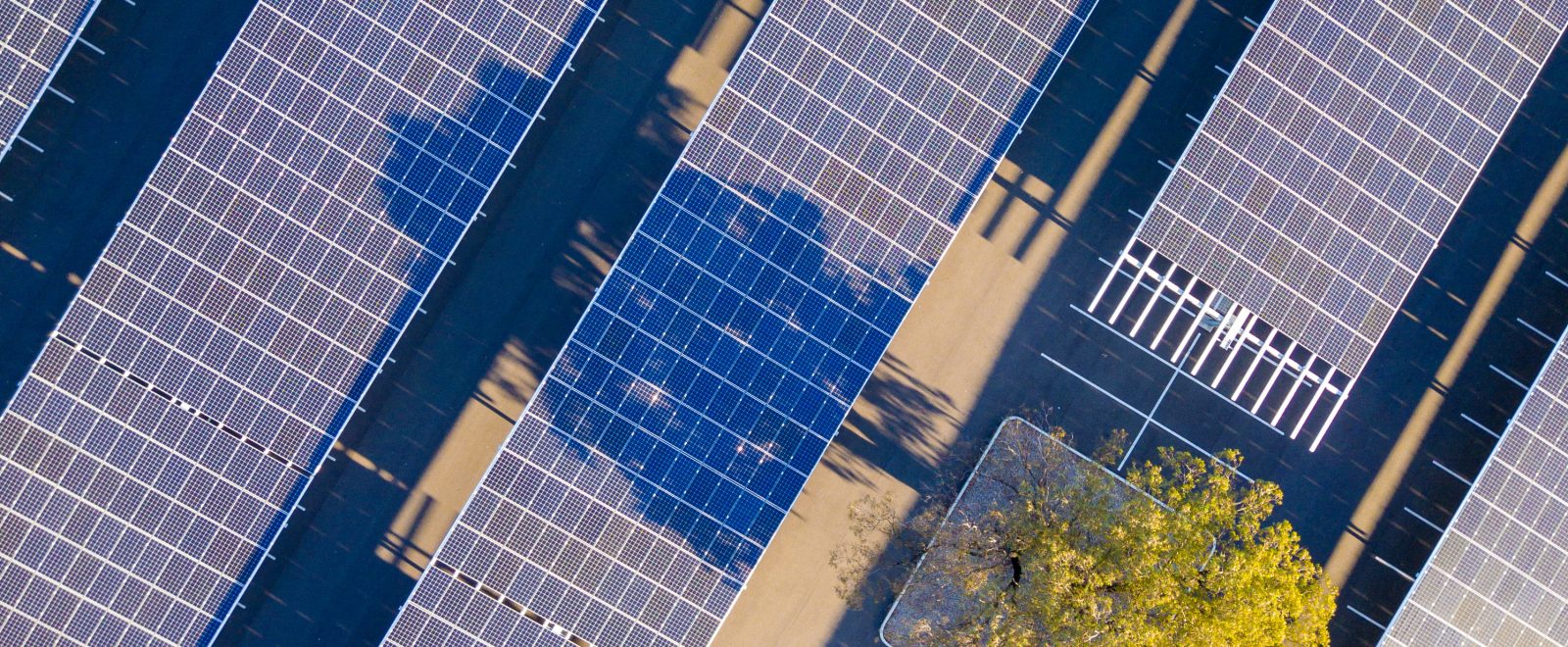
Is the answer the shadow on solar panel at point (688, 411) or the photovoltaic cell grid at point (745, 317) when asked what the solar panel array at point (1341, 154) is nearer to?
the photovoltaic cell grid at point (745, 317)

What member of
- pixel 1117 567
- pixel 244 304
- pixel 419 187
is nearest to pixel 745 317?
pixel 419 187

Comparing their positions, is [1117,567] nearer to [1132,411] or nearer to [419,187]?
[1132,411]

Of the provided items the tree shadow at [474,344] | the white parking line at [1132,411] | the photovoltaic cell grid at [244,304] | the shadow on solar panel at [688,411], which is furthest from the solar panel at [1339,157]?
the photovoltaic cell grid at [244,304]

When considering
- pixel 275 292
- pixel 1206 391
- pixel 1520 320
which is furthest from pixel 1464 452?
pixel 275 292

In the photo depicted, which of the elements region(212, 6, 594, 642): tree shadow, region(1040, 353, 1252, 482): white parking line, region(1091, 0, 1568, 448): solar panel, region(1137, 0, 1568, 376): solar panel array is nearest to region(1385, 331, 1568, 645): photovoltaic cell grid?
region(1091, 0, 1568, 448): solar panel

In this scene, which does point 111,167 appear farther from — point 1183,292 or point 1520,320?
point 1520,320

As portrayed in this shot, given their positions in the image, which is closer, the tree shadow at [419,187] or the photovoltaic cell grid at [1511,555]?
the tree shadow at [419,187]
